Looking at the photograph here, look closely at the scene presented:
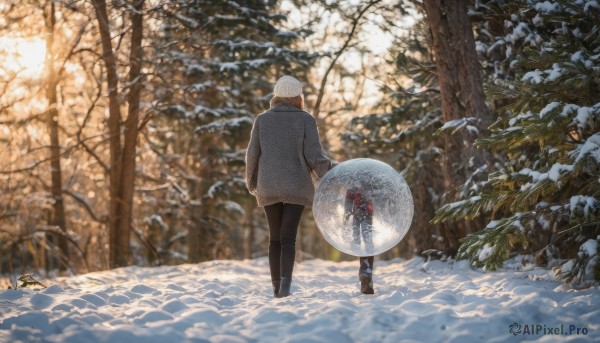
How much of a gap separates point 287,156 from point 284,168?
4.9 inches

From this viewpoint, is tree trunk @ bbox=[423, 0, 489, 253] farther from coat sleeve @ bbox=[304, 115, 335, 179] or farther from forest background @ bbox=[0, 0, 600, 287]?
coat sleeve @ bbox=[304, 115, 335, 179]

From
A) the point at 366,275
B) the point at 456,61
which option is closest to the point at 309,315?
the point at 366,275

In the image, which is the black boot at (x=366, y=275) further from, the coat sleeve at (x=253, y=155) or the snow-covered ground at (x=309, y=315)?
the coat sleeve at (x=253, y=155)

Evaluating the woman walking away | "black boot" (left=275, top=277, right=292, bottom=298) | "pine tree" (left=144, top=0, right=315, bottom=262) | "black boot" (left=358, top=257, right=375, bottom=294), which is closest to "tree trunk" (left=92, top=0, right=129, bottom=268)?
"pine tree" (left=144, top=0, right=315, bottom=262)

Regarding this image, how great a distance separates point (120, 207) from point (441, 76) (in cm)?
706

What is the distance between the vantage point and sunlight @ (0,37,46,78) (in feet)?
38.0

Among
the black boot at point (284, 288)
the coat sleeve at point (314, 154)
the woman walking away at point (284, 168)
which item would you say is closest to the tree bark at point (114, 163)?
the woman walking away at point (284, 168)

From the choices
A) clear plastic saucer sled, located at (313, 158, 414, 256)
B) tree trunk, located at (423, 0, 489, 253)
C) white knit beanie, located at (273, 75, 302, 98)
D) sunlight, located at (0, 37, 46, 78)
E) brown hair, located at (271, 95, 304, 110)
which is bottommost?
clear plastic saucer sled, located at (313, 158, 414, 256)

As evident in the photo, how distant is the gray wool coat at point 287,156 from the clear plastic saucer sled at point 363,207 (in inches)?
10.7

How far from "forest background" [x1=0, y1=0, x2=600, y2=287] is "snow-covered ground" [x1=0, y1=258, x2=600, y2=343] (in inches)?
27.2

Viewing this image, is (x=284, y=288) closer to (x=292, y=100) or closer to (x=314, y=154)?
Result: (x=314, y=154)

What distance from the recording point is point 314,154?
5.48 meters

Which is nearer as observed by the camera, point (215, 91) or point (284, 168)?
point (284, 168)

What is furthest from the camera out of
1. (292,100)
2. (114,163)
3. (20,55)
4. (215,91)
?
(215,91)
